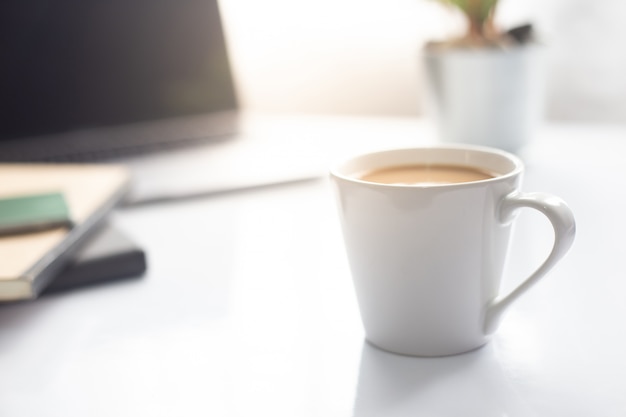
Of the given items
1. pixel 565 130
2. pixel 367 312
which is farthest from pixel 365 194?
pixel 565 130

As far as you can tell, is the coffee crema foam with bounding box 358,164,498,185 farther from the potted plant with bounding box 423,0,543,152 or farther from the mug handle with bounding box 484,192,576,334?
the potted plant with bounding box 423,0,543,152

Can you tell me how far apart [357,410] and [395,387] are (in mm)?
27

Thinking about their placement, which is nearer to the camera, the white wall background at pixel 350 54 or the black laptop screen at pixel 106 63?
the black laptop screen at pixel 106 63

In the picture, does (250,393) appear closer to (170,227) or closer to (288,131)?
(170,227)

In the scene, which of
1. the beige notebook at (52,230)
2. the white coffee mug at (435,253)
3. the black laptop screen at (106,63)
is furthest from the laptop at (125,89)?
the white coffee mug at (435,253)

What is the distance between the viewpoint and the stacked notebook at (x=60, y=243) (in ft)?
1.49

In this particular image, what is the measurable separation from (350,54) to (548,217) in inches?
31.2

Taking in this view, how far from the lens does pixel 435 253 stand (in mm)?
360

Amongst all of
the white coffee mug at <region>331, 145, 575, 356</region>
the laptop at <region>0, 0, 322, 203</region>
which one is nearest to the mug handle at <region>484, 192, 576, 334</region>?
the white coffee mug at <region>331, 145, 575, 356</region>

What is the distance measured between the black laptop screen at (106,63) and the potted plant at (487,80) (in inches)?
13.6

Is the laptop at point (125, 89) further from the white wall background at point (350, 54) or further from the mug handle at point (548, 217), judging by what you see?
the mug handle at point (548, 217)

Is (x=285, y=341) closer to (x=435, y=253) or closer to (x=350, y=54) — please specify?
(x=435, y=253)

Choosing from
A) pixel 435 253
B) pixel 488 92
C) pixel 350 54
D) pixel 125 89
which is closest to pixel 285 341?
pixel 435 253

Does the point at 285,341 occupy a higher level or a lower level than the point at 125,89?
lower
